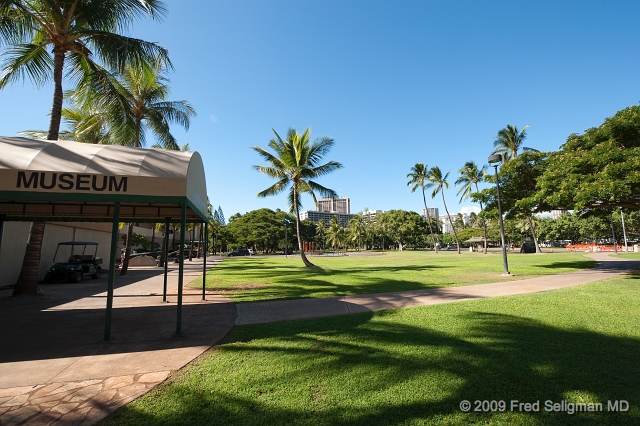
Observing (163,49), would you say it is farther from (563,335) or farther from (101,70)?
(563,335)

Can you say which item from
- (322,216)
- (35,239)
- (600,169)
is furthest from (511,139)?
(322,216)

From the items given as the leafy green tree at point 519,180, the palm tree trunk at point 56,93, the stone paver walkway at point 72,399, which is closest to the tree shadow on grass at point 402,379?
the stone paver walkway at point 72,399

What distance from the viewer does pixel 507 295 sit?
890cm

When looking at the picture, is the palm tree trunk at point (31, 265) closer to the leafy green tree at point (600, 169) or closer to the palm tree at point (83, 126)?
the palm tree at point (83, 126)

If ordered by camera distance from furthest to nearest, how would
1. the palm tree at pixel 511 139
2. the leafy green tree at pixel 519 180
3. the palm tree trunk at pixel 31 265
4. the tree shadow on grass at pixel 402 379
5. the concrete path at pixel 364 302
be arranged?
the palm tree at pixel 511 139
the leafy green tree at pixel 519 180
the palm tree trunk at pixel 31 265
the concrete path at pixel 364 302
the tree shadow on grass at pixel 402 379

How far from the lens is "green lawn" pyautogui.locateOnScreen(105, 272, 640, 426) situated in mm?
2959

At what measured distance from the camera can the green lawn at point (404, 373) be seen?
296 centimetres

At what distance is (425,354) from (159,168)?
18.0 feet

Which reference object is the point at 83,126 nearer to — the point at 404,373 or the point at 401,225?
the point at 404,373

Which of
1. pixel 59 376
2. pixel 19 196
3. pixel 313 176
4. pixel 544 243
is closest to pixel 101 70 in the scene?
pixel 19 196

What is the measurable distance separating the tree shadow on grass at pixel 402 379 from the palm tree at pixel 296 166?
52.4 feet

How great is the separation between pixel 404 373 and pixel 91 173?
5.91 m

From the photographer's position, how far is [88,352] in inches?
192
